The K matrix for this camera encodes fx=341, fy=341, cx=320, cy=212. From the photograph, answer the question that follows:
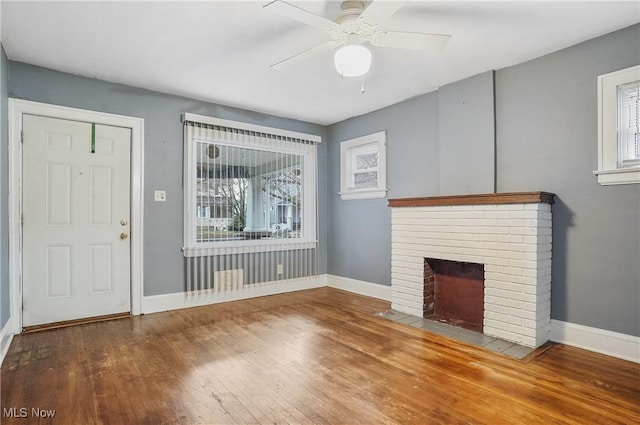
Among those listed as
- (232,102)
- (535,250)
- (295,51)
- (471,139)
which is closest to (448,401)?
(535,250)

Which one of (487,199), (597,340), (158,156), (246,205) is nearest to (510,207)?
(487,199)

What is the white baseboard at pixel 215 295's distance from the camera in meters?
3.72

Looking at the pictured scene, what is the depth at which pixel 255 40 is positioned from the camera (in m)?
2.66

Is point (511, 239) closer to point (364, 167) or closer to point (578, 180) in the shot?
point (578, 180)

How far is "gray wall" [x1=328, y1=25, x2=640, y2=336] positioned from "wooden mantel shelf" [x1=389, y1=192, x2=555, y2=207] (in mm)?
279

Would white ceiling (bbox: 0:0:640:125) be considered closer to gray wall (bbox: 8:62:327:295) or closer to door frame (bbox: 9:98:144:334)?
gray wall (bbox: 8:62:327:295)

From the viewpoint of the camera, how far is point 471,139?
3391 millimetres

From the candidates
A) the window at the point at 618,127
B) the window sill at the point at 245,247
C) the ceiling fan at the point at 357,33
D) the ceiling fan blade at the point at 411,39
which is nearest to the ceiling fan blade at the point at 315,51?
the ceiling fan at the point at 357,33

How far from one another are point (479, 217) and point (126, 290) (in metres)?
3.58

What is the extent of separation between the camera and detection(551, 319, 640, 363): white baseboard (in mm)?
2451

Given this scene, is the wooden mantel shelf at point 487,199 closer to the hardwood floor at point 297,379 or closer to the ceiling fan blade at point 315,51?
the hardwood floor at point 297,379

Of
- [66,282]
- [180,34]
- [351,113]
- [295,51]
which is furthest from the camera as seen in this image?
[351,113]

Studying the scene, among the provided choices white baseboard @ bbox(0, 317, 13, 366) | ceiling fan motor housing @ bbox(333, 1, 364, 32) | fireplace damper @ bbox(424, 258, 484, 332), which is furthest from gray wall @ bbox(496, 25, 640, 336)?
white baseboard @ bbox(0, 317, 13, 366)

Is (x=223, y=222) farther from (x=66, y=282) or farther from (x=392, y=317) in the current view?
(x=392, y=317)
